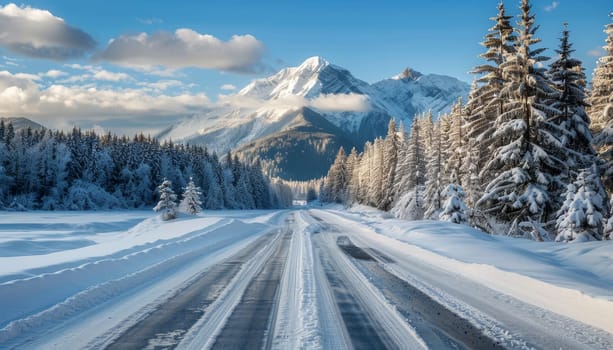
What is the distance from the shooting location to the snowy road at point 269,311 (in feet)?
19.3

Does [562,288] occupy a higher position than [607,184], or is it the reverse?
[607,184]

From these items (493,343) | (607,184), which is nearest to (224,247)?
(493,343)

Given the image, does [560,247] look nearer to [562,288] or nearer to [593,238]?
[593,238]

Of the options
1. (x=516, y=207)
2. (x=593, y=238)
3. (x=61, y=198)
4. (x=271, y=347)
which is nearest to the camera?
(x=271, y=347)

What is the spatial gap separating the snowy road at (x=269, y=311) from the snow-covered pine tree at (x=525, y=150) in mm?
9852

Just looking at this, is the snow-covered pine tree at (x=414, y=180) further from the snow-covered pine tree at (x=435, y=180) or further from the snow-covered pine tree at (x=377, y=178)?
the snow-covered pine tree at (x=377, y=178)

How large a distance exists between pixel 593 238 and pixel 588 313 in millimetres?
11048

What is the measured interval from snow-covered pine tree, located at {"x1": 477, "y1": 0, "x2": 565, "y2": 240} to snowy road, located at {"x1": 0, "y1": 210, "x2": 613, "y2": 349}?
388 inches

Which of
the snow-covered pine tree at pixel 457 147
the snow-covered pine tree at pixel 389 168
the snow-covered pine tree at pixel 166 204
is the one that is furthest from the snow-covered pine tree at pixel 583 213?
the snow-covered pine tree at pixel 389 168

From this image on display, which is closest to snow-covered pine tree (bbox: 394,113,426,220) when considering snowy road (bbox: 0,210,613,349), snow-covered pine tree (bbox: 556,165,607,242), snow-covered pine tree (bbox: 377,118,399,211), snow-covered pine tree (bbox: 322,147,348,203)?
snow-covered pine tree (bbox: 377,118,399,211)

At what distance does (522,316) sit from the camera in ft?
23.8

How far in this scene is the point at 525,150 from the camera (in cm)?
2066

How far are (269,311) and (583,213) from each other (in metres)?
13.7

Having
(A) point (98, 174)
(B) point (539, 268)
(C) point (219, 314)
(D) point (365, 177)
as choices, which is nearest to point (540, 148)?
(B) point (539, 268)
